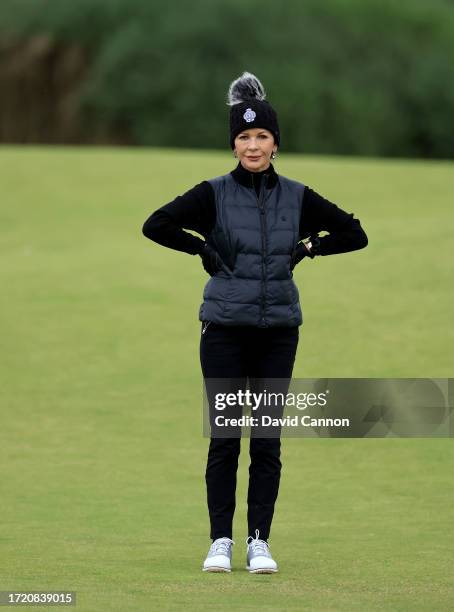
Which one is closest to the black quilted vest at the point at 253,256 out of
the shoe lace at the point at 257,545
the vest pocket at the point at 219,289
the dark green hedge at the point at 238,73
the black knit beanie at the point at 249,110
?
the vest pocket at the point at 219,289

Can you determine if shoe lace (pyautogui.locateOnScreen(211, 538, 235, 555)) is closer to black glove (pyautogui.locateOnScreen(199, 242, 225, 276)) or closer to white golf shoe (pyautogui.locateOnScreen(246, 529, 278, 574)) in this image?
white golf shoe (pyautogui.locateOnScreen(246, 529, 278, 574))

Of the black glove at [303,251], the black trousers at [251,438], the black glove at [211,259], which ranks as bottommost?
the black trousers at [251,438]

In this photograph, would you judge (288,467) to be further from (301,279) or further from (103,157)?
(103,157)

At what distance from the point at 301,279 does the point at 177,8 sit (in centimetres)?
4955

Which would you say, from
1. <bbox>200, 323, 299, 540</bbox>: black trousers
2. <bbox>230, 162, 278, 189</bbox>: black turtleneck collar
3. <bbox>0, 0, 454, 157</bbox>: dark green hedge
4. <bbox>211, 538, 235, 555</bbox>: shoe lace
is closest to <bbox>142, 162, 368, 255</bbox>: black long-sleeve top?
<bbox>230, 162, 278, 189</bbox>: black turtleneck collar

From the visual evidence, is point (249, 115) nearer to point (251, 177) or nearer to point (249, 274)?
point (251, 177)

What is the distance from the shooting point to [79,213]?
778 inches

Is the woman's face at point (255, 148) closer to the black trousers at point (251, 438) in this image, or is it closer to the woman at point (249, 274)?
the woman at point (249, 274)

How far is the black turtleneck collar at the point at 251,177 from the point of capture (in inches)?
232

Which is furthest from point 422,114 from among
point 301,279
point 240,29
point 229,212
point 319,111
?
point 229,212

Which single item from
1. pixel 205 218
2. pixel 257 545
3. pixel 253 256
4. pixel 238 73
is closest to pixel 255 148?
pixel 205 218

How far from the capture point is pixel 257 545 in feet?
19.4

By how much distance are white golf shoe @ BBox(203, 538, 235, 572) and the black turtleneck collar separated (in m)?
1.47

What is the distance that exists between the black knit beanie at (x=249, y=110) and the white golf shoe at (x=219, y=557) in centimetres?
164
